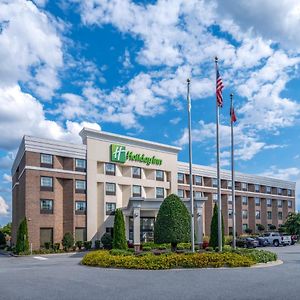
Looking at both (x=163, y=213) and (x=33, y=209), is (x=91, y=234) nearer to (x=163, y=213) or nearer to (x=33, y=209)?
(x=33, y=209)

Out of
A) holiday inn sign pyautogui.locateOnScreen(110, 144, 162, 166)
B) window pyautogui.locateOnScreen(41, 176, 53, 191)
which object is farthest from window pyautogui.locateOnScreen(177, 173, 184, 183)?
window pyautogui.locateOnScreen(41, 176, 53, 191)

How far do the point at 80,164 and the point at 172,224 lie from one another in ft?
84.4

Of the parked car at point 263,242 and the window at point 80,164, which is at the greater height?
the window at point 80,164

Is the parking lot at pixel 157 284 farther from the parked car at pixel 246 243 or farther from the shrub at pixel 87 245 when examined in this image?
the shrub at pixel 87 245

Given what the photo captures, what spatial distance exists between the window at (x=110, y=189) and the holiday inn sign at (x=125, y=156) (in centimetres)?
292

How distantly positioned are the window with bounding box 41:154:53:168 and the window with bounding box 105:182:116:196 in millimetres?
7491

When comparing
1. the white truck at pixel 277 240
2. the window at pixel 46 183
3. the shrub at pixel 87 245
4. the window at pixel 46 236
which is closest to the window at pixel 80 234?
the shrub at pixel 87 245

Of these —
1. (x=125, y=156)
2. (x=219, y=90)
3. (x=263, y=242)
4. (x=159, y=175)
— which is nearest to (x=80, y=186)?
Result: (x=125, y=156)

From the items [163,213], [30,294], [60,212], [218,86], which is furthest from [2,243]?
[30,294]

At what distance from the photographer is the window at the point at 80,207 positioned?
5111 centimetres

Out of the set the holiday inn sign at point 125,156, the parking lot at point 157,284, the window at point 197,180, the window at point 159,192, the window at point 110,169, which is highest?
the holiday inn sign at point 125,156

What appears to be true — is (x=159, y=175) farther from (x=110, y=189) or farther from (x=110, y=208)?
(x=110, y=208)

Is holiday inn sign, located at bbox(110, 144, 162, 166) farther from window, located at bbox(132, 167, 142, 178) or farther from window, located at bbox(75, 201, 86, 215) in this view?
window, located at bbox(75, 201, 86, 215)

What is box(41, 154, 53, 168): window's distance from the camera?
49188 mm
